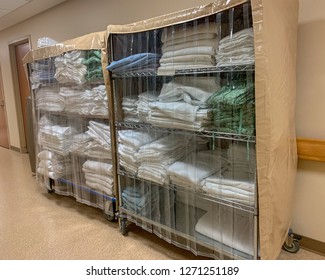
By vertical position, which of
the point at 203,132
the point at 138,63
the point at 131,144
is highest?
the point at 138,63

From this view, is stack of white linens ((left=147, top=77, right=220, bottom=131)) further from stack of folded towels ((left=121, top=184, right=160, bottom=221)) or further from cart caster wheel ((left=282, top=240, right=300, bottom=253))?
cart caster wheel ((left=282, top=240, right=300, bottom=253))

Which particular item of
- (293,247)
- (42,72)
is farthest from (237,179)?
(42,72)

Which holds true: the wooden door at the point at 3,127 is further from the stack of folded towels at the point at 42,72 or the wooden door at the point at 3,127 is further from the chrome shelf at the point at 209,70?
the chrome shelf at the point at 209,70

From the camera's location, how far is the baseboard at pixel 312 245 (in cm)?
175

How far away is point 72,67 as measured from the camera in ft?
7.38

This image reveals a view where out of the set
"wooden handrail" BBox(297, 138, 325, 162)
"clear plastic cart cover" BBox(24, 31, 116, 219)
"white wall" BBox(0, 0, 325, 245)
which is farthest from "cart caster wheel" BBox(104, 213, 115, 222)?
"wooden handrail" BBox(297, 138, 325, 162)

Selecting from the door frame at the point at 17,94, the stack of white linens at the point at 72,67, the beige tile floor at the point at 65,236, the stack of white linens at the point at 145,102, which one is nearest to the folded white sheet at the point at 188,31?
the stack of white linens at the point at 145,102

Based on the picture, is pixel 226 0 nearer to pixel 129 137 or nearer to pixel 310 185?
pixel 129 137

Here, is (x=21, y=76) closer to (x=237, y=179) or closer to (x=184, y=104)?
(x=184, y=104)

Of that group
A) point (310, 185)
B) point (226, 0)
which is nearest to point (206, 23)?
point (226, 0)

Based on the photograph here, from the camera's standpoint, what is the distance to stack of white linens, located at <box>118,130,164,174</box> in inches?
73.3

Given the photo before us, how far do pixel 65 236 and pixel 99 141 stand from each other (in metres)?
0.80

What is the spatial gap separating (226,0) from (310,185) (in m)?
1.28
